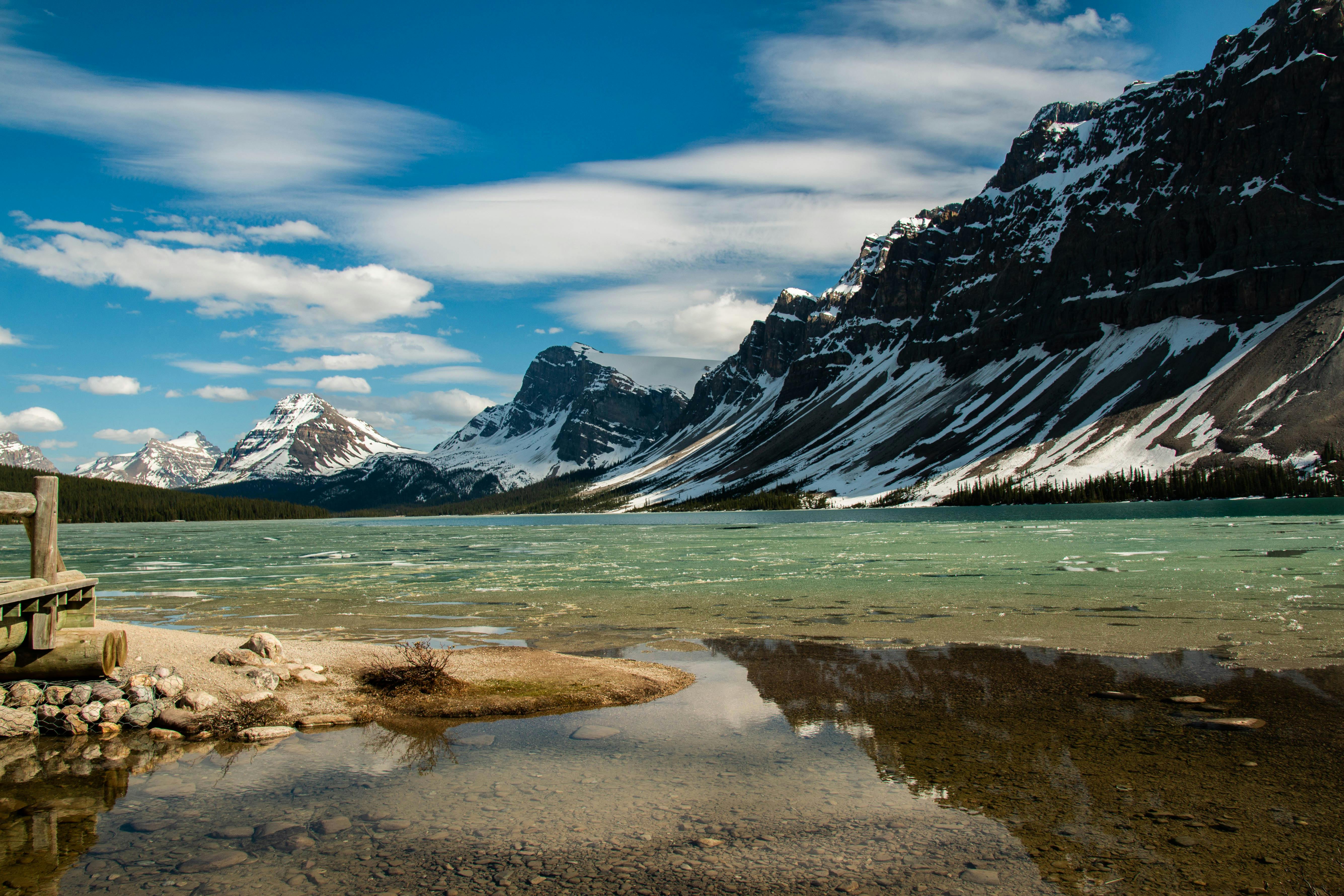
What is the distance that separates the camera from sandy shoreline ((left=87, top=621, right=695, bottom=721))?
49.3 ft

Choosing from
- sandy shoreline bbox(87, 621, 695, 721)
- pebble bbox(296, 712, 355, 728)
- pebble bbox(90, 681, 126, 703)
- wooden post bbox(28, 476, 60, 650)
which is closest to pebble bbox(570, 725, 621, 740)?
sandy shoreline bbox(87, 621, 695, 721)

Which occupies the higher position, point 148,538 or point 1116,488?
point 1116,488

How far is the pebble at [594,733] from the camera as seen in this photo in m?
13.2

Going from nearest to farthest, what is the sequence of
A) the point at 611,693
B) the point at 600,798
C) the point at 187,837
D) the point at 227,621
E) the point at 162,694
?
the point at 187,837, the point at 600,798, the point at 162,694, the point at 611,693, the point at 227,621

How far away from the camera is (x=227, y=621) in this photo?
87.3 ft

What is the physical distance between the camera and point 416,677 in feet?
52.0

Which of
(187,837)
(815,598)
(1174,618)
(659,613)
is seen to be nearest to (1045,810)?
(187,837)

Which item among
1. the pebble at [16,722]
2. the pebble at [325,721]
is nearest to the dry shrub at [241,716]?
the pebble at [325,721]

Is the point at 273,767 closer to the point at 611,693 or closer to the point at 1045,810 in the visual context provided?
the point at 611,693

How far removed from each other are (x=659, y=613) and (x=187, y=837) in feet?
64.7

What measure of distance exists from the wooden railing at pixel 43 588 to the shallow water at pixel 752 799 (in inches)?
84.1

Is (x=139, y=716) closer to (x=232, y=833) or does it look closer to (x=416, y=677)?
(x=416, y=677)

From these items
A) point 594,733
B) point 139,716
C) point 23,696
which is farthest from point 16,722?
point 594,733

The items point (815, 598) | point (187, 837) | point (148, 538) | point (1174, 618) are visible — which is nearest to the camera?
point (187, 837)
